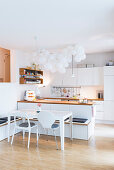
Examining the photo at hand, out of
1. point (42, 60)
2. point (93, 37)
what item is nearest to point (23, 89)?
point (42, 60)

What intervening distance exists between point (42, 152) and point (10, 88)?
7.85ft

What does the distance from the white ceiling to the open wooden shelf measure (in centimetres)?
125

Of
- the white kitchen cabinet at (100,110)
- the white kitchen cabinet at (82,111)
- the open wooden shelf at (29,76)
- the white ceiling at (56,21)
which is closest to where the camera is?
the white ceiling at (56,21)

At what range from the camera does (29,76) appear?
5.89m

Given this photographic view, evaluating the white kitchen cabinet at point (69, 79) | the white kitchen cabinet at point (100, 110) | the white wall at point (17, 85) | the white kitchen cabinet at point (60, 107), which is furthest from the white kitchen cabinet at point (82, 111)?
the white kitchen cabinet at point (69, 79)

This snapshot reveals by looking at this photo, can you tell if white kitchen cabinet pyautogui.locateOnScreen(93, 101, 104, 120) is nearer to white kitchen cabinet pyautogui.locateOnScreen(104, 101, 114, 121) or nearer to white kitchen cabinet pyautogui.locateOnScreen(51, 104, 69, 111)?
white kitchen cabinet pyautogui.locateOnScreen(104, 101, 114, 121)

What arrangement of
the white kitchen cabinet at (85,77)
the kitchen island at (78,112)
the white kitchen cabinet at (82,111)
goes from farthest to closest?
the white kitchen cabinet at (85,77) < the white kitchen cabinet at (82,111) < the kitchen island at (78,112)

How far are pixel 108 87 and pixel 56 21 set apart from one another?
11.5 feet

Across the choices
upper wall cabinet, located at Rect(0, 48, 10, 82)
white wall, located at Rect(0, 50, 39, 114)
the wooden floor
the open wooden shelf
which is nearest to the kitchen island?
the wooden floor

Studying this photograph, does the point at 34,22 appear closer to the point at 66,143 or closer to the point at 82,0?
the point at 82,0

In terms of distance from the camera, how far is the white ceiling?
97.2 inches

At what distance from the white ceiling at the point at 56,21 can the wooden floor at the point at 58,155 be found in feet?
8.35

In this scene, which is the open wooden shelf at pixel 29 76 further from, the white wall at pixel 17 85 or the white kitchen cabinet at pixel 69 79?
the white kitchen cabinet at pixel 69 79

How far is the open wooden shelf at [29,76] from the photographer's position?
5.53m
